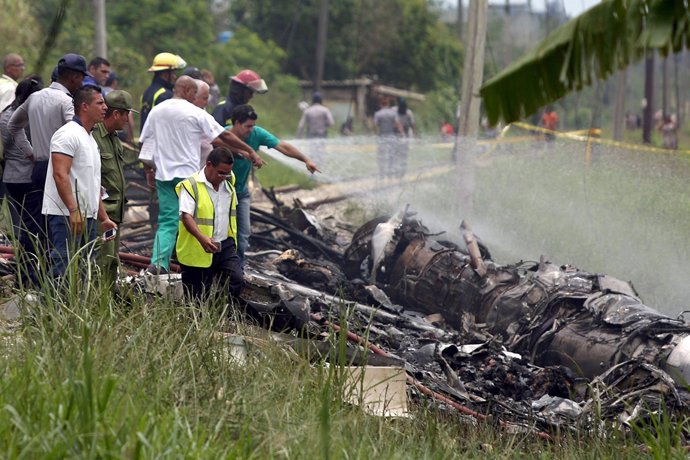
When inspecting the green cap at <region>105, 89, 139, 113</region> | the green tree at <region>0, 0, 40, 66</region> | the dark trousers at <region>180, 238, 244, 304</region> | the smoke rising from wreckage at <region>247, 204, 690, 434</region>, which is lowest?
the smoke rising from wreckage at <region>247, 204, 690, 434</region>

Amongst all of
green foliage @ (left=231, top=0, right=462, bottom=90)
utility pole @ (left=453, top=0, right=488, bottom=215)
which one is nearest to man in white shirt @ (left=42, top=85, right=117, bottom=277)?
utility pole @ (left=453, top=0, right=488, bottom=215)

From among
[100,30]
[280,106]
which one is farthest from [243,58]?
[100,30]

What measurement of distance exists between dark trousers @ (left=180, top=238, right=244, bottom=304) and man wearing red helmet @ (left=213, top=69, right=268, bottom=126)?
3.17 m

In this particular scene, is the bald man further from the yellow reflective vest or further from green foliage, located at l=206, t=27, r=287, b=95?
green foliage, located at l=206, t=27, r=287, b=95

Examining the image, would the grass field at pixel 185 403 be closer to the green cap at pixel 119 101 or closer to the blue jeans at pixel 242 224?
the green cap at pixel 119 101

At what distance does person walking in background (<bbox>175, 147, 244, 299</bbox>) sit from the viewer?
8758mm

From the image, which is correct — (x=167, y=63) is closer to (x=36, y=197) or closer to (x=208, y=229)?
(x=36, y=197)

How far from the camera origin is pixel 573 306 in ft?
34.2

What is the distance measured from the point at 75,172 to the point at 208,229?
1133mm

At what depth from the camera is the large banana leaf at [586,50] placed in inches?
247

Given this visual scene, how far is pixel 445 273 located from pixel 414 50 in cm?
4121

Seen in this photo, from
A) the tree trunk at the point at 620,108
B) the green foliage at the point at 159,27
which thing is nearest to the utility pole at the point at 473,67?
the tree trunk at the point at 620,108

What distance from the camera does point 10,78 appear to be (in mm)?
11273

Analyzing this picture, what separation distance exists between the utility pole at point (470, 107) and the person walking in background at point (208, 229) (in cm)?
703
